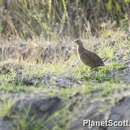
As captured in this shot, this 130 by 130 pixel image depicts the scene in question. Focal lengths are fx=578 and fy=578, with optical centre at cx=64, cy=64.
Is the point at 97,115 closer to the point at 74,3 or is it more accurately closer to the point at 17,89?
the point at 17,89

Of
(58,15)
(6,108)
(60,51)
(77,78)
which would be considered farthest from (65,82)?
(58,15)

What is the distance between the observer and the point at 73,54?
8562mm

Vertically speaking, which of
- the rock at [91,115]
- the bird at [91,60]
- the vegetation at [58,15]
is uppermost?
the vegetation at [58,15]

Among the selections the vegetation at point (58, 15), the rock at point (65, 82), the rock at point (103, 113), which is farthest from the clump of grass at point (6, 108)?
the vegetation at point (58, 15)

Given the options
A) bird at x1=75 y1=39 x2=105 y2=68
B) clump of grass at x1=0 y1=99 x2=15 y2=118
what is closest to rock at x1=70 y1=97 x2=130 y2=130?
clump of grass at x1=0 y1=99 x2=15 y2=118

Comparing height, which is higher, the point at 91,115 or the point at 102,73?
the point at 102,73

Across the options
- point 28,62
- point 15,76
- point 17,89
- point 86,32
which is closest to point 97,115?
point 17,89

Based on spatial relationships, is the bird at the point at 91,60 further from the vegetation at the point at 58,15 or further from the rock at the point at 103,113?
the vegetation at the point at 58,15

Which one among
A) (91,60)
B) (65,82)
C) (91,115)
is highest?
(91,60)

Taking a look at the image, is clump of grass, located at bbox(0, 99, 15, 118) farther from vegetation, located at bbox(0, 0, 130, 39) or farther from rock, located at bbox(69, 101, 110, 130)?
vegetation, located at bbox(0, 0, 130, 39)

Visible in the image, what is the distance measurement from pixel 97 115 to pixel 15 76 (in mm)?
2179

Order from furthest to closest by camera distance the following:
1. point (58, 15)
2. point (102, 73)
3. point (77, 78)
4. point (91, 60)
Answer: point (58, 15) → point (91, 60) → point (102, 73) → point (77, 78)

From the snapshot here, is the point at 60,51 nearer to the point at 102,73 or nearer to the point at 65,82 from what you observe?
the point at 102,73

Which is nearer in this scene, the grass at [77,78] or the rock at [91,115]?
the rock at [91,115]
